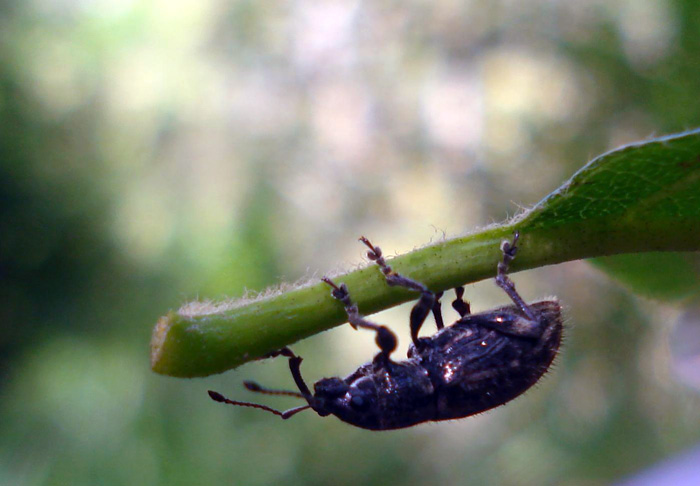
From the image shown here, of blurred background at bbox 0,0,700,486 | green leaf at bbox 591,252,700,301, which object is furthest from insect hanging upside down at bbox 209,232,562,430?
blurred background at bbox 0,0,700,486

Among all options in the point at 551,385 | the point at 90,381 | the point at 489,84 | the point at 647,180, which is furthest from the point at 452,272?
the point at 90,381

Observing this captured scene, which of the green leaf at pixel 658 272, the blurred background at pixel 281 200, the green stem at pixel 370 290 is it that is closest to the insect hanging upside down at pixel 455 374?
the green leaf at pixel 658 272

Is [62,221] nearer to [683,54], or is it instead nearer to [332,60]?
[332,60]

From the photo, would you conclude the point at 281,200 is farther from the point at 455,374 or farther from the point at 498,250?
the point at 498,250

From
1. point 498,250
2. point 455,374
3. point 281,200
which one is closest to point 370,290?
point 498,250

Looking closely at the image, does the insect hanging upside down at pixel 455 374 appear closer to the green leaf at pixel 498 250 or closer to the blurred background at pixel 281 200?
the green leaf at pixel 498 250
